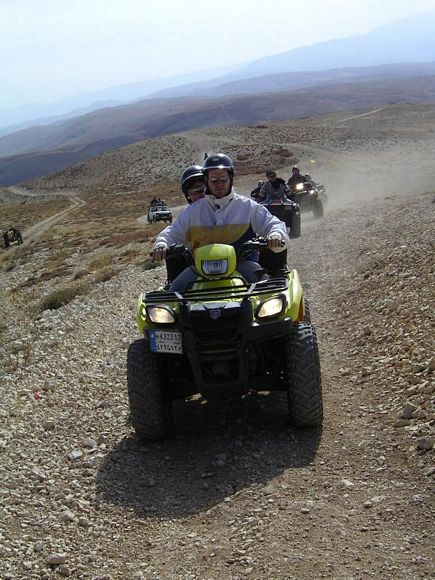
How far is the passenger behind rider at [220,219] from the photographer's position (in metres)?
6.71

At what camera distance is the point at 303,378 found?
587 centimetres

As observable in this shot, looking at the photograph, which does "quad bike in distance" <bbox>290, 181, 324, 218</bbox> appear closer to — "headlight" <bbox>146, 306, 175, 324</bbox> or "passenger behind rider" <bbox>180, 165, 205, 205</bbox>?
"passenger behind rider" <bbox>180, 165, 205, 205</bbox>

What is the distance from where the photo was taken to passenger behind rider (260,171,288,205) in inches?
743

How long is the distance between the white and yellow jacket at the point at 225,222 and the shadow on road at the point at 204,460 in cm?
182

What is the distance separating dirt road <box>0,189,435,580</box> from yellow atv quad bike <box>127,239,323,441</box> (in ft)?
1.59

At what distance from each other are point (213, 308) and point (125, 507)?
Result: 1801mm

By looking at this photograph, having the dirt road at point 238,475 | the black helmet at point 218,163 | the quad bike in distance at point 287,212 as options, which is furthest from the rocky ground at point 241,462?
the quad bike in distance at point 287,212

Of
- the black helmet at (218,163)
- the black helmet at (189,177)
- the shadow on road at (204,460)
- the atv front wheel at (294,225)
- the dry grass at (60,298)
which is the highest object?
the black helmet at (218,163)

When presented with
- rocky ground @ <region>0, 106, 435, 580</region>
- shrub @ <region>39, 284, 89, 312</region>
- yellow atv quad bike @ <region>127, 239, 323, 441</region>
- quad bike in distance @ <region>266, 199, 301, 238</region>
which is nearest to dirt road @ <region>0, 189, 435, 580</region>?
rocky ground @ <region>0, 106, 435, 580</region>

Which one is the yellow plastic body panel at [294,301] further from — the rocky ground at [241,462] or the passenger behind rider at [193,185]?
the passenger behind rider at [193,185]

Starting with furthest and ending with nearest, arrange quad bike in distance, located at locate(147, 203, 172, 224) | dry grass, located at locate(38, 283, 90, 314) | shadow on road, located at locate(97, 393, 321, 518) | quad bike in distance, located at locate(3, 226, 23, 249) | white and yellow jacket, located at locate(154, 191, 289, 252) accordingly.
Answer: quad bike in distance, located at locate(3, 226, 23, 249)
quad bike in distance, located at locate(147, 203, 172, 224)
dry grass, located at locate(38, 283, 90, 314)
white and yellow jacket, located at locate(154, 191, 289, 252)
shadow on road, located at locate(97, 393, 321, 518)

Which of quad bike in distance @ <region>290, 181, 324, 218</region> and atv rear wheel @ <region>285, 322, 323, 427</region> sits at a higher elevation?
atv rear wheel @ <region>285, 322, 323, 427</region>

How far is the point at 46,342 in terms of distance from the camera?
1229 cm

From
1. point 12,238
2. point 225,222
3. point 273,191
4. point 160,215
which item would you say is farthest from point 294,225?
point 12,238
